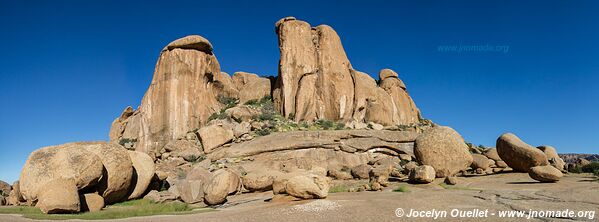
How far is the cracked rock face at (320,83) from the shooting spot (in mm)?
39938

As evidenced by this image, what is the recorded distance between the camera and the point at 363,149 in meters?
32.4

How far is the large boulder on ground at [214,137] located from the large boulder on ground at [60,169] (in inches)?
650

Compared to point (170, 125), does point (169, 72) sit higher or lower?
higher

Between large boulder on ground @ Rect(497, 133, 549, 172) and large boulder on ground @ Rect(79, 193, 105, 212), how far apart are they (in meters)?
20.3

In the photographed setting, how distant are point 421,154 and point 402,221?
45.7 feet

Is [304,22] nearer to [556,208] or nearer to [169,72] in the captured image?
[169,72]

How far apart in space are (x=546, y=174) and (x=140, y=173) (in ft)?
62.6

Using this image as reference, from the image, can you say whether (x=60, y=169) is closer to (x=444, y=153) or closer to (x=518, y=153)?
(x=444, y=153)

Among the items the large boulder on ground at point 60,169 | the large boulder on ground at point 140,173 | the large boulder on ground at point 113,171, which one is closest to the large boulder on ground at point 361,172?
the large boulder on ground at point 140,173

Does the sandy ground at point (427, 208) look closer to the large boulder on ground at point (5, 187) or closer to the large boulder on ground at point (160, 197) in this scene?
the large boulder on ground at point (160, 197)

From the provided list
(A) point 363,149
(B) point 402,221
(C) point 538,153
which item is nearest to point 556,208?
(B) point 402,221

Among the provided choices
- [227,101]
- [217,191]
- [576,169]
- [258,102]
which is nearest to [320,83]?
[258,102]

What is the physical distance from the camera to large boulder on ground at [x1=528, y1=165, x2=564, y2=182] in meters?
16.2

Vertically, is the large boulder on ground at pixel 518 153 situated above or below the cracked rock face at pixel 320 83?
below
